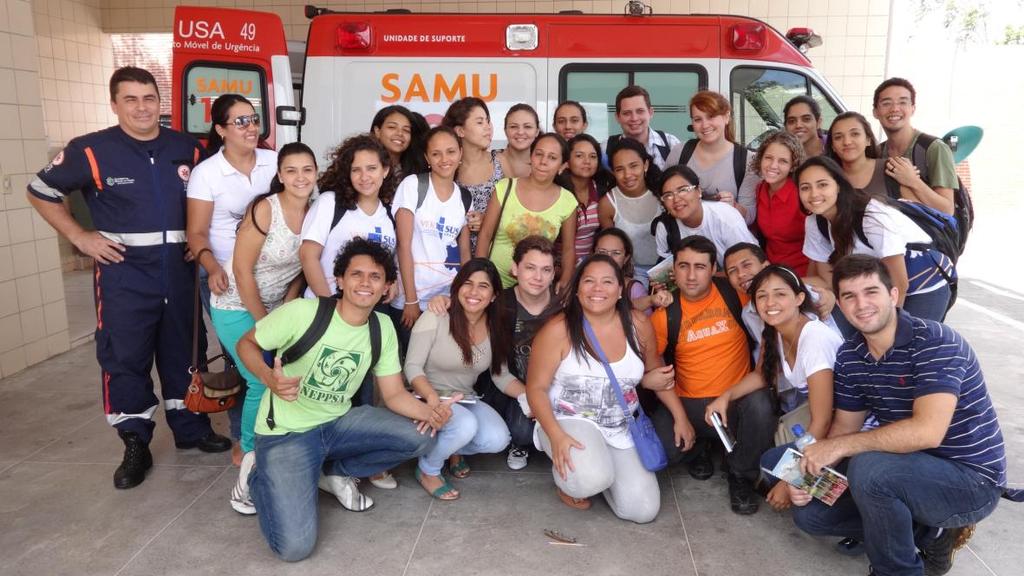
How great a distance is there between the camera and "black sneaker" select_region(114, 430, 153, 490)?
3.23 meters

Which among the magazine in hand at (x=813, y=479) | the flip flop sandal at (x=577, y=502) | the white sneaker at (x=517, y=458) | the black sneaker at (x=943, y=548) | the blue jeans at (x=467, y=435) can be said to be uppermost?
the magazine in hand at (x=813, y=479)

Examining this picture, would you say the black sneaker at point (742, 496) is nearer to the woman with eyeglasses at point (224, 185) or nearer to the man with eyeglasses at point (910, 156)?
the man with eyeglasses at point (910, 156)

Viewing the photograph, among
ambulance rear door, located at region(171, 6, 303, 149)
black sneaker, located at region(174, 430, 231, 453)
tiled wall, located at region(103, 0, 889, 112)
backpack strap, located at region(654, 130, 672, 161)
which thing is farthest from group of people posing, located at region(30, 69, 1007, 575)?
tiled wall, located at region(103, 0, 889, 112)

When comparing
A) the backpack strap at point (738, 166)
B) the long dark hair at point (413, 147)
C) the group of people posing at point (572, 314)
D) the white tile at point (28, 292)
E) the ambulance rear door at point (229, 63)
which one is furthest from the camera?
the ambulance rear door at point (229, 63)

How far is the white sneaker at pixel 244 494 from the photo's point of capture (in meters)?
2.97

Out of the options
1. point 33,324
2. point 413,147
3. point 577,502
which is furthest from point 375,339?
point 33,324

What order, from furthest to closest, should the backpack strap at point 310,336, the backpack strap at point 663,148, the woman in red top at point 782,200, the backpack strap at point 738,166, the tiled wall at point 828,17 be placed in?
the tiled wall at point 828,17
the backpack strap at point 663,148
the backpack strap at point 738,166
the woman in red top at point 782,200
the backpack strap at point 310,336

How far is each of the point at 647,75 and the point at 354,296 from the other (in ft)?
10.6

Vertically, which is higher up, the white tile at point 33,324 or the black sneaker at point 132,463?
the white tile at point 33,324

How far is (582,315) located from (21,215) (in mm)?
4076

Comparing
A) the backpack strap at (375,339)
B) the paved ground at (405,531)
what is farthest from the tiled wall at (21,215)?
the backpack strap at (375,339)

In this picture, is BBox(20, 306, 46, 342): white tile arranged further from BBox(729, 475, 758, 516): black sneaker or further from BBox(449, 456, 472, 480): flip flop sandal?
BBox(729, 475, 758, 516): black sneaker

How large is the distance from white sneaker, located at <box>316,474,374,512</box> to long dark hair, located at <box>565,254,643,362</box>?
1065mm

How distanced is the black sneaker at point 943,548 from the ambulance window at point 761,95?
3252 mm
